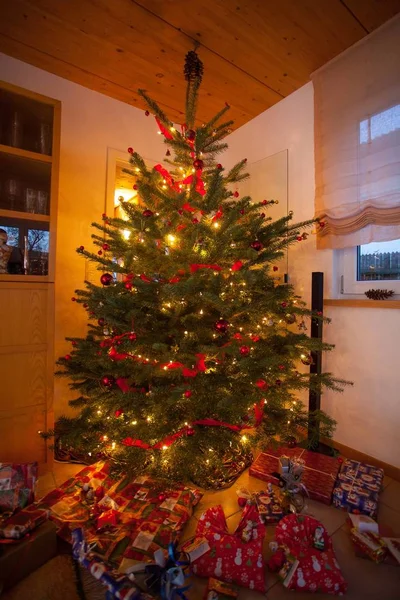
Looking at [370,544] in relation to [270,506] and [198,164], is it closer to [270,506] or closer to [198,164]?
[270,506]

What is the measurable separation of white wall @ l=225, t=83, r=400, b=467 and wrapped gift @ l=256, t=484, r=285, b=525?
2.19 ft

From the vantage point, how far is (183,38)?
160 centimetres

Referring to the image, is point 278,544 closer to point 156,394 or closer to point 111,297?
point 156,394

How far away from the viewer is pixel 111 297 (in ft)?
3.88

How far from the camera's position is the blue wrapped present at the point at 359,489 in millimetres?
1251

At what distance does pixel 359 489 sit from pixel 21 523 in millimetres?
1363

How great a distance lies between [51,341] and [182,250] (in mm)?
907

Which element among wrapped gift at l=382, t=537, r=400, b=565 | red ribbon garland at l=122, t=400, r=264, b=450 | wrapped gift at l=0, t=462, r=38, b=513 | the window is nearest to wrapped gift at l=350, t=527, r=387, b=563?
wrapped gift at l=382, t=537, r=400, b=565

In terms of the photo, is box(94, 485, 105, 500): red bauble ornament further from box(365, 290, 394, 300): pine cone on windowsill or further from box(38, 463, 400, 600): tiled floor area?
box(365, 290, 394, 300): pine cone on windowsill

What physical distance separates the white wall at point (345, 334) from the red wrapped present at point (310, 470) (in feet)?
0.94

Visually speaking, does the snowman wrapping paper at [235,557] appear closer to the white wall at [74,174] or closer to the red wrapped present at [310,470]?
the red wrapped present at [310,470]

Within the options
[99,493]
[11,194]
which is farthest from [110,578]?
[11,194]

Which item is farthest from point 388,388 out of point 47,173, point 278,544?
point 47,173

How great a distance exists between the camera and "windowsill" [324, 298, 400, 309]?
1487 mm
